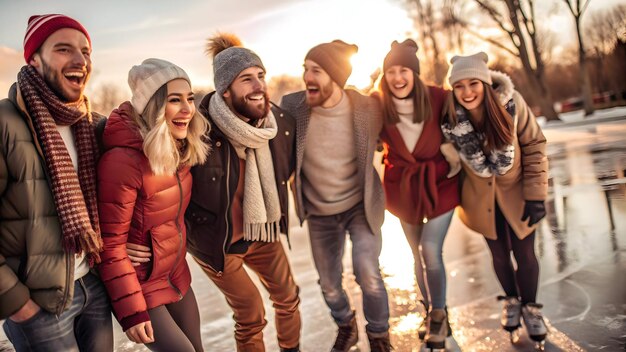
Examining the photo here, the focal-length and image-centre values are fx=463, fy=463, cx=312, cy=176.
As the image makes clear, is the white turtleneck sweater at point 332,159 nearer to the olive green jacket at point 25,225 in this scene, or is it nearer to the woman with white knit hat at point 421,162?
the woman with white knit hat at point 421,162

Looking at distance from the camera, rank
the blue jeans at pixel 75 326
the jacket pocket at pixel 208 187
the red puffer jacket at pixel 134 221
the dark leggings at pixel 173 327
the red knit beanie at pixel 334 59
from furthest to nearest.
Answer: the red knit beanie at pixel 334 59, the jacket pocket at pixel 208 187, the dark leggings at pixel 173 327, the red puffer jacket at pixel 134 221, the blue jeans at pixel 75 326

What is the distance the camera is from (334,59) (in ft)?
10.7

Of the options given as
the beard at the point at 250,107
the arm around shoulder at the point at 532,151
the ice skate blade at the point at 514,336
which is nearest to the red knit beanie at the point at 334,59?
the beard at the point at 250,107

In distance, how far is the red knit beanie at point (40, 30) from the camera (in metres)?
2.05

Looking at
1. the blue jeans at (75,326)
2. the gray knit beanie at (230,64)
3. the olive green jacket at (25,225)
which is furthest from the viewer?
the gray knit beanie at (230,64)

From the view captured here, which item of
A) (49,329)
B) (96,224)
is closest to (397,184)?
(96,224)

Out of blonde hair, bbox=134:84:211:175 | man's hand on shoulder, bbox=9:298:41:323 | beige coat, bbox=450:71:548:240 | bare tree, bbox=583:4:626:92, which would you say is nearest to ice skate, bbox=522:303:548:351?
beige coat, bbox=450:71:548:240

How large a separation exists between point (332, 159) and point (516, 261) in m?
1.53

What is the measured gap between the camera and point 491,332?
10.8 feet

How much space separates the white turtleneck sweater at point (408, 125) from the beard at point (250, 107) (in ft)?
3.23

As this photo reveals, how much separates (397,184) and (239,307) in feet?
4.68

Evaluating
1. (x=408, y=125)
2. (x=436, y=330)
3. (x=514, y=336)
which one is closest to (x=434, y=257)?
(x=436, y=330)

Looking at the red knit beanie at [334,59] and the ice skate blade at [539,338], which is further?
the red knit beanie at [334,59]

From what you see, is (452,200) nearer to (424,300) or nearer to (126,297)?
(424,300)
